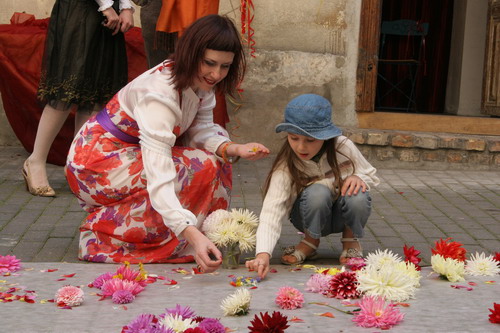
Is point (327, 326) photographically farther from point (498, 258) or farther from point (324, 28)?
point (324, 28)

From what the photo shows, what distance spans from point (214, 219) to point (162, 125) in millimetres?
500

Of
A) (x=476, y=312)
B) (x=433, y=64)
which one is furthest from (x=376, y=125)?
(x=476, y=312)

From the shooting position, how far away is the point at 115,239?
156 inches

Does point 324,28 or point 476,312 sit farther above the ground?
point 324,28

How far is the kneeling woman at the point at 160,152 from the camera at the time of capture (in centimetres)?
366

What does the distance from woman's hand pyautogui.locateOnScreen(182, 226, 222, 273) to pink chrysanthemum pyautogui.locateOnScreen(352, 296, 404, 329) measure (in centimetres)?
62

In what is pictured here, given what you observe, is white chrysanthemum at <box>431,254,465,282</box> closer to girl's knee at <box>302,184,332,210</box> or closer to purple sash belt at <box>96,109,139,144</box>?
girl's knee at <box>302,184,332,210</box>

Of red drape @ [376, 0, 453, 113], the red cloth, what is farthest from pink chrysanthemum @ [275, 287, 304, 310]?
red drape @ [376, 0, 453, 113]

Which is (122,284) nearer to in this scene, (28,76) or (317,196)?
(317,196)

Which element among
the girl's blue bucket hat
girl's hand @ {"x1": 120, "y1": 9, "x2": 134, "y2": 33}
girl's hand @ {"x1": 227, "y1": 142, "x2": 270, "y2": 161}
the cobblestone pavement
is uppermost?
girl's hand @ {"x1": 120, "y1": 9, "x2": 134, "y2": 33}

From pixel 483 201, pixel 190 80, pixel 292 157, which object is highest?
pixel 190 80

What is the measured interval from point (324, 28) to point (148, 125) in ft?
13.4

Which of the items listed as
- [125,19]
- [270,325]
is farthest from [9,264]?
[125,19]

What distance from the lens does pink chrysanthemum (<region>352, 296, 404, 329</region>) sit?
293 cm
